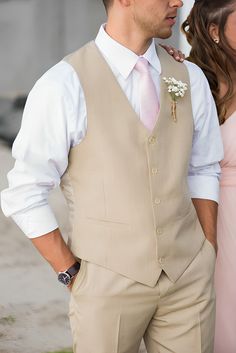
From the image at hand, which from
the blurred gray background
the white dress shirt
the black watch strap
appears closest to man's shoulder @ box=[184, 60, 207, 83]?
the white dress shirt

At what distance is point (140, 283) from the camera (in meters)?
2.21

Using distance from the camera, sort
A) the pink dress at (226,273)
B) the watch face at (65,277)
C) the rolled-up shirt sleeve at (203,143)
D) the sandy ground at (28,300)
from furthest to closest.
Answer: the sandy ground at (28,300), the pink dress at (226,273), the rolled-up shirt sleeve at (203,143), the watch face at (65,277)

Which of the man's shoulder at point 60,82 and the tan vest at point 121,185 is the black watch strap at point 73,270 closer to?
the tan vest at point 121,185

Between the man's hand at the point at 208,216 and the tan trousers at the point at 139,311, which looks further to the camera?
the man's hand at the point at 208,216

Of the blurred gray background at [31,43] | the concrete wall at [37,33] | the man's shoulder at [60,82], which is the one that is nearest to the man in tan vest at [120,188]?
the man's shoulder at [60,82]

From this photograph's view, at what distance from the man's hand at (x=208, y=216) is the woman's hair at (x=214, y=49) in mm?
→ 430

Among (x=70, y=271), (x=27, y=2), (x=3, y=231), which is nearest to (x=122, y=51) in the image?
(x=70, y=271)

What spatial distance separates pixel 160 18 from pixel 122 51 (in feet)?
0.46

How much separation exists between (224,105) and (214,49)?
196mm

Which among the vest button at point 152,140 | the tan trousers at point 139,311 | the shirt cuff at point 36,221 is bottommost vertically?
the tan trousers at point 139,311

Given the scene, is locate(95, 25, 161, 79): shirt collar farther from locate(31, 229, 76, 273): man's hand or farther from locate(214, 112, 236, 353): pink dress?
locate(214, 112, 236, 353): pink dress

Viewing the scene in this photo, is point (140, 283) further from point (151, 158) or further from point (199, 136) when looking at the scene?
point (199, 136)

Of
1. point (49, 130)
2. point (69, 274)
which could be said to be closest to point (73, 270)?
point (69, 274)

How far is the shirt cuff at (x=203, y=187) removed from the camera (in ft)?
8.21
